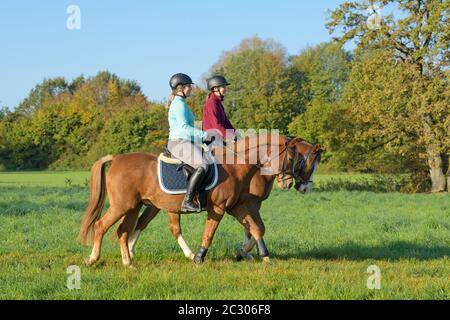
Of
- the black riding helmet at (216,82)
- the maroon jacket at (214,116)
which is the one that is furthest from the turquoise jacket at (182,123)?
the black riding helmet at (216,82)

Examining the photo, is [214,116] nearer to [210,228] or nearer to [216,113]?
[216,113]

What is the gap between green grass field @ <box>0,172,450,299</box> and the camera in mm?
6309

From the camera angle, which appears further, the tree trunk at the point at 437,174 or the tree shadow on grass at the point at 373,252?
the tree trunk at the point at 437,174

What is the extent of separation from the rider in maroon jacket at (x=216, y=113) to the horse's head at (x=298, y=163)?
850 mm

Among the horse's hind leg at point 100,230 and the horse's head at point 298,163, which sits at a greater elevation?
the horse's head at point 298,163

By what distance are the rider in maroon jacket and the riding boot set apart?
0.99 metres

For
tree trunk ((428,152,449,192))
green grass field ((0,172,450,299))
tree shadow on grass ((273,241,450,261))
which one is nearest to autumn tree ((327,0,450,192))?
tree trunk ((428,152,449,192))

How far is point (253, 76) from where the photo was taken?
57.2 metres

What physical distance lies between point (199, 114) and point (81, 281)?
3991cm

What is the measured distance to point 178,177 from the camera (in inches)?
316

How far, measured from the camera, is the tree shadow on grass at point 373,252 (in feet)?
31.2

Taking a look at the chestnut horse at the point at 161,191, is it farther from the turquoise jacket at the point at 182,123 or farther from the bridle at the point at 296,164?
the turquoise jacket at the point at 182,123

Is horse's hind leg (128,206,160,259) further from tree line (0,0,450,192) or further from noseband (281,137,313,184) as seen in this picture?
tree line (0,0,450,192)

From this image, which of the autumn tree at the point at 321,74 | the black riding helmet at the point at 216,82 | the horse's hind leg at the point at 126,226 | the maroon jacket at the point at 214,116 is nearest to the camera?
the horse's hind leg at the point at 126,226
